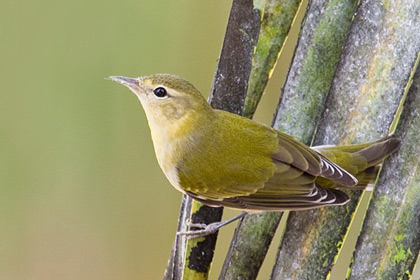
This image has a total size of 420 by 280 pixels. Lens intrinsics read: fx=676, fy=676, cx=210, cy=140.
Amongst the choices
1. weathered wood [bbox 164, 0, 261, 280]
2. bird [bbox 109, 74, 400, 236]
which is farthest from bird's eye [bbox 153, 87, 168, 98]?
weathered wood [bbox 164, 0, 261, 280]

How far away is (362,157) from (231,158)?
32 cm

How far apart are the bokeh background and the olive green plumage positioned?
0.67m

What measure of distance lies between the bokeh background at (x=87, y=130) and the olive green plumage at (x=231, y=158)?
2.18 ft

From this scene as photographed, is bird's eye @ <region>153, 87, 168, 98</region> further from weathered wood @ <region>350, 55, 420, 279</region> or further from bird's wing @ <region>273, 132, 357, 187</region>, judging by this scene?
weathered wood @ <region>350, 55, 420, 279</region>

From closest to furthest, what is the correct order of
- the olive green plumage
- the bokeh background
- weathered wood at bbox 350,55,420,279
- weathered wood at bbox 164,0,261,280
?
weathered wood at bbox 350,55,420,279 → weathered wood at bbox 164,0,261,280 → the olive green plumage → the bokeh background

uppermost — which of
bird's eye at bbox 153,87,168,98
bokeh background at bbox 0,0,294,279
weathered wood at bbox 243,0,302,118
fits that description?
weathered wood at bbox 243,0,302,118

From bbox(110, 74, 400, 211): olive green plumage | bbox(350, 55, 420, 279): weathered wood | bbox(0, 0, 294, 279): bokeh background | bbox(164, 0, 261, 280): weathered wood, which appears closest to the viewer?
bbox(350, 55, 420, 279): weathered wood

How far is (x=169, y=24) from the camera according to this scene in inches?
87.6

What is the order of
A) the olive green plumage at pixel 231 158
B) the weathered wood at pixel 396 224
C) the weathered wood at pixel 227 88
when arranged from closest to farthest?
the weathered wood at pixel 396 224 → the weathered wood at pixel 227 88 → the olive green plumage at pixel 231 158

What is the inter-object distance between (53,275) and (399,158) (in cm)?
152

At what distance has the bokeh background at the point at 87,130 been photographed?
7.18 ft

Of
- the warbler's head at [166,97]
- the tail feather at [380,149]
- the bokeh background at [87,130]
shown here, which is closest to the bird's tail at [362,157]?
the tail feather at [380,149]

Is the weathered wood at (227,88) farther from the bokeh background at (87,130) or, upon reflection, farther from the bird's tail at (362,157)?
the bokeh background at (87,130)

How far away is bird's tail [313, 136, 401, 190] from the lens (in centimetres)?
123
